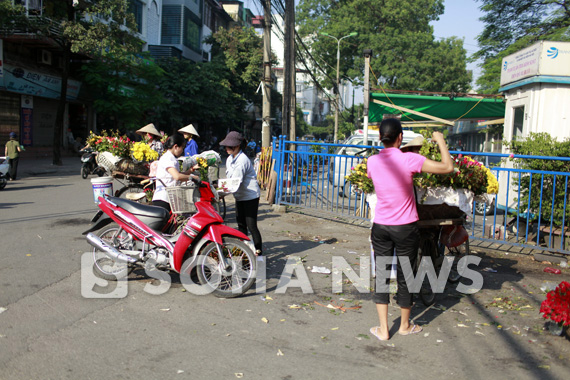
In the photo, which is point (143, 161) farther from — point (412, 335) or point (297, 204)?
point (412, 335)

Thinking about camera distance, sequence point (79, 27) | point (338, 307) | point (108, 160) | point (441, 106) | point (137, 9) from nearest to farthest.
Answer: point (338, 307) < point (108, 160) < point (441, 106) < point (79, 27) < point (137, 9)

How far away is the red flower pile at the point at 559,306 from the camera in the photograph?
4.23 meters

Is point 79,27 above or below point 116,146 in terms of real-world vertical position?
above

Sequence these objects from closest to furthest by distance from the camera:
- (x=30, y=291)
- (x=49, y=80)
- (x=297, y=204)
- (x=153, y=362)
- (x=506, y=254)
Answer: (x=153, y=362) < (x=30, y=291) < (x=506, y=254) < (x=297, y=204) < (x=49, y=80)

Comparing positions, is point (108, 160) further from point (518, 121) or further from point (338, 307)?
point (518, 121)

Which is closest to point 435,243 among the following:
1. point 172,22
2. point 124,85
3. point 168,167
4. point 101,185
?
point 168,167

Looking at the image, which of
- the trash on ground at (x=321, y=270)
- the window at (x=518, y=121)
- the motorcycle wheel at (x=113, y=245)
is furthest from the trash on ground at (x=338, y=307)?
the window at (x=518, y=121)

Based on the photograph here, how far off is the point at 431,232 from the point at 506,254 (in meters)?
3.16

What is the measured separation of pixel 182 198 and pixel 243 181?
1162 millimetres

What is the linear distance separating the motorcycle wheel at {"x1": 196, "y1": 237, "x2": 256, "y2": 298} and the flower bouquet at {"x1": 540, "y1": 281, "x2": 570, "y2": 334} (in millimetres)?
2754

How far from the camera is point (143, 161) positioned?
8484 mm

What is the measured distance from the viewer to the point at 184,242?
511 cm

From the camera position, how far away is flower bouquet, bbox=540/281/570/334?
13.9 ft

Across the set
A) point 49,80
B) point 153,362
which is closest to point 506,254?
point 153,362
